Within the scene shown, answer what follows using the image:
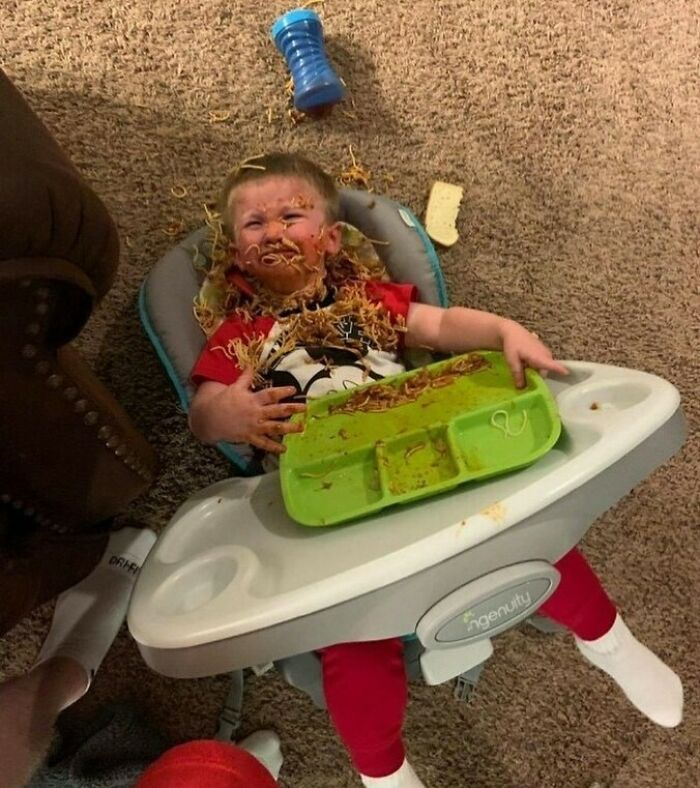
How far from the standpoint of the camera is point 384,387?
0.89 metres

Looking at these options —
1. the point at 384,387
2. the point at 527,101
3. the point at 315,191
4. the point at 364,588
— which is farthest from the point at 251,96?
the point at 364,588

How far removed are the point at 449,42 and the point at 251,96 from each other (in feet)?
1.08

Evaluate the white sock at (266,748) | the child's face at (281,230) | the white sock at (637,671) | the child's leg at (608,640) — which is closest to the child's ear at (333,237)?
the child's face at (281,230)

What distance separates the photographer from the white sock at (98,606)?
1072 millimetres

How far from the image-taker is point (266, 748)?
113 centimetres

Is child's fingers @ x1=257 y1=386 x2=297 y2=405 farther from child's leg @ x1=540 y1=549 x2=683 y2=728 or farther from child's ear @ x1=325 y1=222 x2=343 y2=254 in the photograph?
child's leg @ x1=540 y1=549 x2=683 y2=728

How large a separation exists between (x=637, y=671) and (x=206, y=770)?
565 millimetres

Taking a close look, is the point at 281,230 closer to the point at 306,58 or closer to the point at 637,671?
the point at 306,58

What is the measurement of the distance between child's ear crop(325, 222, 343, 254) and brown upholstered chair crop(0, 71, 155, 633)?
0.31 meters

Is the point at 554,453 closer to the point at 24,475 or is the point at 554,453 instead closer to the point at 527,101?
the point at 24,475

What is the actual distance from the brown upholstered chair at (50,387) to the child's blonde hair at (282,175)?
11.3 inches

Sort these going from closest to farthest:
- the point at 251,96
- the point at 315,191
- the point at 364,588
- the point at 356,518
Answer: the point at 364,588
the point at 356,518
the point at 315,191
the point at 251,96

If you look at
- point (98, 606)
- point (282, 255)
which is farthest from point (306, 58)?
point (98, 606)

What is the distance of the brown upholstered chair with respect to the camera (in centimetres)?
62
